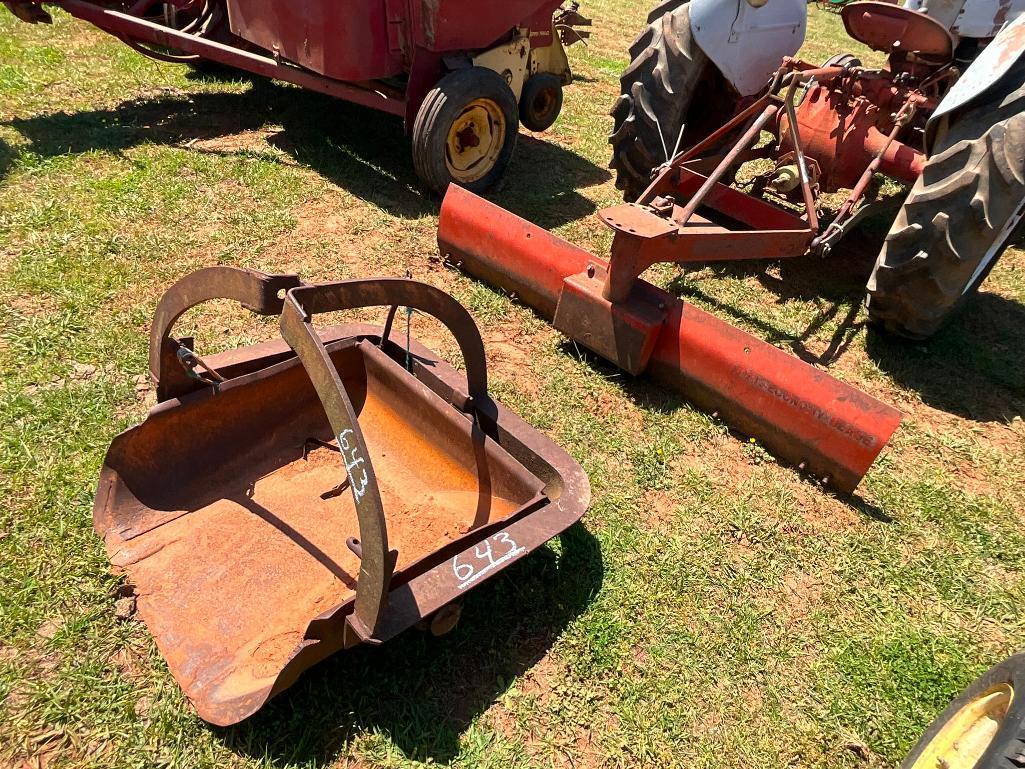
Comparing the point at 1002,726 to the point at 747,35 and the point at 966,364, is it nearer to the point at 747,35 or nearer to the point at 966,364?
the point at 966,364

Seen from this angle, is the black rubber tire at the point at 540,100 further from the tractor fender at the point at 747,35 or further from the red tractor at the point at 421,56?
the tractor fender at the point at 747,35

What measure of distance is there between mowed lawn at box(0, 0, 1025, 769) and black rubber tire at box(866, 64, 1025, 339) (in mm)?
548

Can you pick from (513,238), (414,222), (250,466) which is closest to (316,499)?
(250,466)

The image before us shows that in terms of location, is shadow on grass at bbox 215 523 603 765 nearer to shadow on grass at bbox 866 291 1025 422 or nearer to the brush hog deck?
the brush hog deck

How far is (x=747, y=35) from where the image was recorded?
12.6 ft

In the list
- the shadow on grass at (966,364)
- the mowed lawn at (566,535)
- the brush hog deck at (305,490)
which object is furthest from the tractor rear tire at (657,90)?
the brush hog deck at (305,490)

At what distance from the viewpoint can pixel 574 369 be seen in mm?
3281

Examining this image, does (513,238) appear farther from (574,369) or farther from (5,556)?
(5,556)

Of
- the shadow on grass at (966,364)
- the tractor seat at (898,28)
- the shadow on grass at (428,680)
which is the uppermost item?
the tractor seat at (898,28)

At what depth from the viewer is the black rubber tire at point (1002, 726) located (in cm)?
136

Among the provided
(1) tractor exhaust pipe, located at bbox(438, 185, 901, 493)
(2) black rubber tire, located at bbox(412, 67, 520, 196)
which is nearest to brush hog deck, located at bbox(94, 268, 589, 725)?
(1) tractor exhaust pipe, located at bbox(438, 185, 901, 493)

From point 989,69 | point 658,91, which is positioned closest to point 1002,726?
point 989,69

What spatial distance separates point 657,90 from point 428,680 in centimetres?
343

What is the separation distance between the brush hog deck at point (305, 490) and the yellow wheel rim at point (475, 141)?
2251 millimetres
